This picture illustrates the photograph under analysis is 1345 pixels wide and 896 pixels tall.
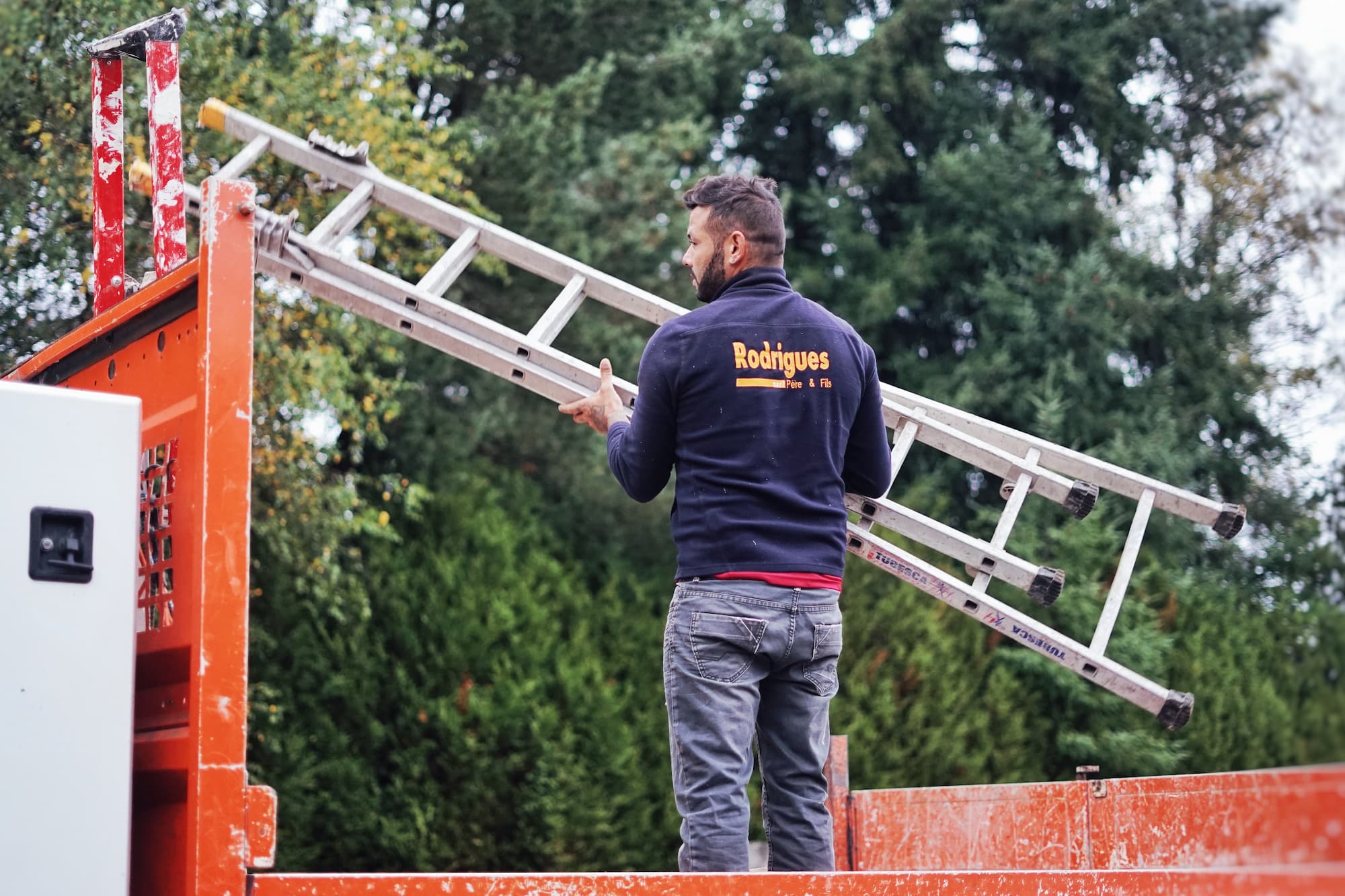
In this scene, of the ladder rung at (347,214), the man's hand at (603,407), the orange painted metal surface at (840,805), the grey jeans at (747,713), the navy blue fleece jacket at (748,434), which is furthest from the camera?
the orange painted metal surface at (840,805)

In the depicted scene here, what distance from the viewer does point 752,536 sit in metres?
2.81

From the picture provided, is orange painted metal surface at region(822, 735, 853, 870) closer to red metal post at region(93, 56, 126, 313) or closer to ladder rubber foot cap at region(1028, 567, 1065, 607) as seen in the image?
ladder rubber foot cap at region(1028, 567, 1065, 607)

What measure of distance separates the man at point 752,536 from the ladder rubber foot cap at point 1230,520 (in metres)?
1.23

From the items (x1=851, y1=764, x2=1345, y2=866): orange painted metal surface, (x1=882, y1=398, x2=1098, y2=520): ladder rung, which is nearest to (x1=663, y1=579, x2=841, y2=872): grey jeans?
(x1=851, y1=764, x2=1345, y2=866): orange painted metal surface

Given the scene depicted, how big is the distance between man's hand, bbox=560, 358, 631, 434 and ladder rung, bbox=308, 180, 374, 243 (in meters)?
1.06

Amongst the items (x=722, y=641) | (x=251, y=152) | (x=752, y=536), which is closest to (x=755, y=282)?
(x=752, y=536)

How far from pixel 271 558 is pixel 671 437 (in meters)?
8.71

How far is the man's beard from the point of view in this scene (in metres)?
3.08

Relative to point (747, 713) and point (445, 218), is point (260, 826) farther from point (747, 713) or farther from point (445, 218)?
point (445, 218)

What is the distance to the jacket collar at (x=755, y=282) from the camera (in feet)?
9.90

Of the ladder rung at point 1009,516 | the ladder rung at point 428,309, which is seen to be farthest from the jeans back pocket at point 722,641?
the ladder rung at point 1009,516

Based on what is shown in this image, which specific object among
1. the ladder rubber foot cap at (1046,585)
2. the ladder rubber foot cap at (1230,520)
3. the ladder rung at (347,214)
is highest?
the ladder rung at (347,214)

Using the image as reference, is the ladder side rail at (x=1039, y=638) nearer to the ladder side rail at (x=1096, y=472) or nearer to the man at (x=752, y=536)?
the ladder side rail at (x=1096, y=472)

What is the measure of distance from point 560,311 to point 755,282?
3.25ft
